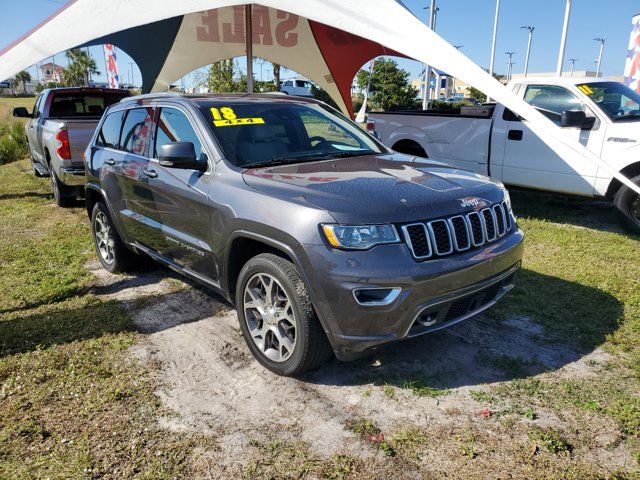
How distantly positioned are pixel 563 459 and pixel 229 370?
6.95 ft

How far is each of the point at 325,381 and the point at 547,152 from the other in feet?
17.7

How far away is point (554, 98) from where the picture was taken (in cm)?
716

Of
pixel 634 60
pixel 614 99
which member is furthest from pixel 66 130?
pixel 634 60

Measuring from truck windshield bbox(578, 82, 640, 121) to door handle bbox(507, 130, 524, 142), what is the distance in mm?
938

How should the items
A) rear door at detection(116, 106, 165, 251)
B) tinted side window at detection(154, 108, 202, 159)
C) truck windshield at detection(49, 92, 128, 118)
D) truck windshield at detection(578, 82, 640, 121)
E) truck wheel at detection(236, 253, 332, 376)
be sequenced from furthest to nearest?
truck windshield at detection(49, 92, 128, 118) < truck windshield at detection(578, 82, 640, 121) < rear door at detection(116, 106, 165, 251) < tinted side window at detection(154, 108, 202, 159) < truck wheel at detection(236, 253, 332, 376)

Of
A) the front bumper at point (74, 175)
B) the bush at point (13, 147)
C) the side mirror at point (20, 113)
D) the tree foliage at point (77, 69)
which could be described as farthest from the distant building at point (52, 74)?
the front bumper at point (74, 175)

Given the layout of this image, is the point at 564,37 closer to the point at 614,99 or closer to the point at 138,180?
the point at 614,99

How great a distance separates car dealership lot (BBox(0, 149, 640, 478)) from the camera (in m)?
2.65

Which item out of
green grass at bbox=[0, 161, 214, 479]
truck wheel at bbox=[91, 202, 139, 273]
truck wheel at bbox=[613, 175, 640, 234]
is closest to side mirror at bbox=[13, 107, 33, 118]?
green grass at bbox=[0, 161, 214, 479]

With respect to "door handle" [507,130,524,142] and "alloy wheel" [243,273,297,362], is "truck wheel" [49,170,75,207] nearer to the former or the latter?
"alloy wheel" [243,273,297,362]

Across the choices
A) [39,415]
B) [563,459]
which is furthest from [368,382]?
[39,415]

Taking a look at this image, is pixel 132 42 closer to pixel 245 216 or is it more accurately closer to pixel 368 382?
pixel 245 216

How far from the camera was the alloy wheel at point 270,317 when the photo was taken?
10.6 feet

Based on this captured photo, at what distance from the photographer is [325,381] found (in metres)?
3.39
